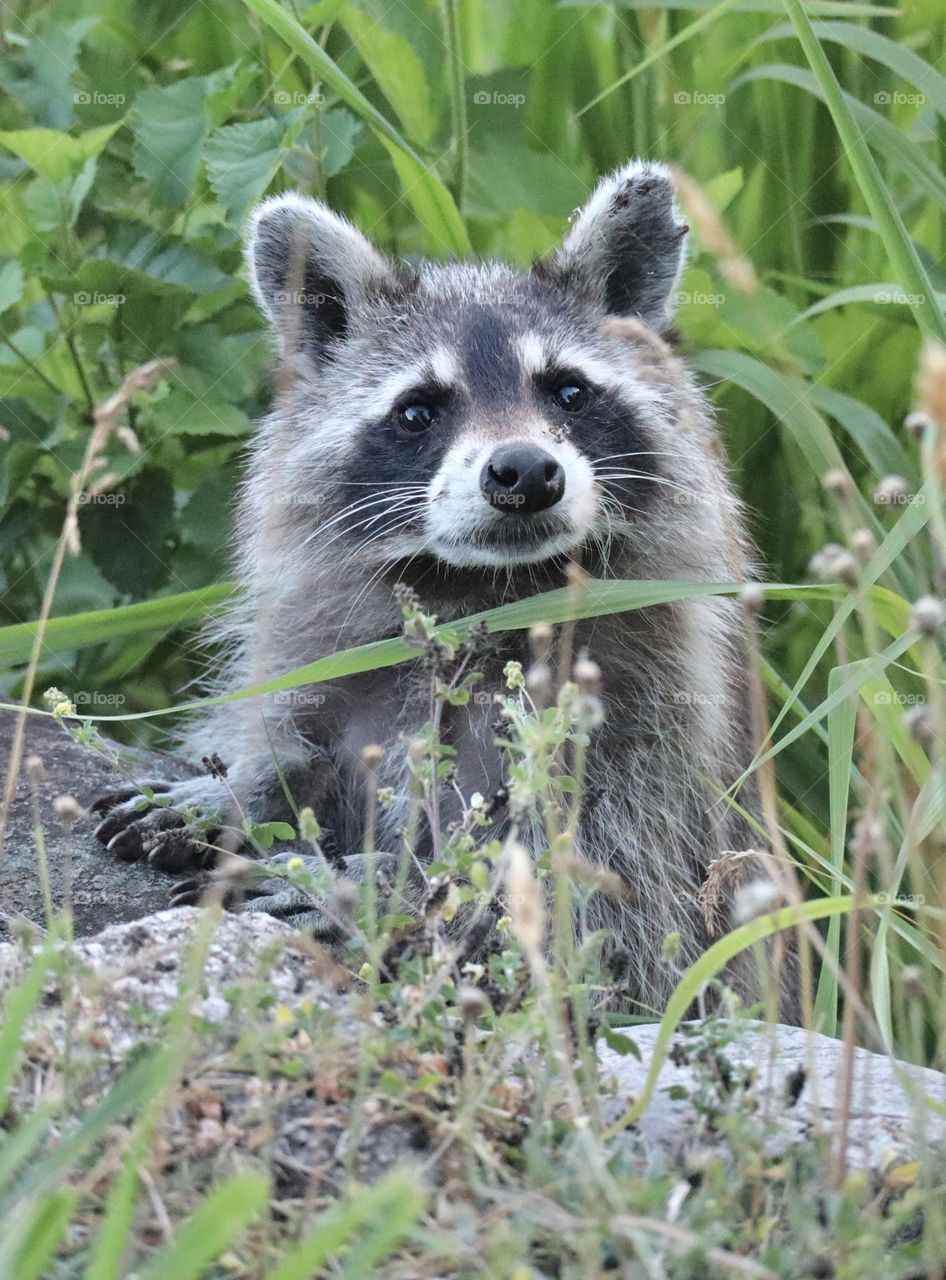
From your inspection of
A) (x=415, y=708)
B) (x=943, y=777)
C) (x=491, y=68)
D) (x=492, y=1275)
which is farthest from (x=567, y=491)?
(x=491, y=68)

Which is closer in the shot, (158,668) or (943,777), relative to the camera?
(943,777)

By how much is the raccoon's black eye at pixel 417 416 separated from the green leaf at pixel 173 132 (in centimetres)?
127

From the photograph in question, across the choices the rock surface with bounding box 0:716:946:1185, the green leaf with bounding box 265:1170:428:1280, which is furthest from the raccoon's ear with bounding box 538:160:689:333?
the green leaf with bounding box 265:1170:428:1280

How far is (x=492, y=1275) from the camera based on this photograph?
6.26 ft

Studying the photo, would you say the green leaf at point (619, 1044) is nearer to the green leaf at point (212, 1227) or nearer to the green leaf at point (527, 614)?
the green leaf at point (212, 1227)

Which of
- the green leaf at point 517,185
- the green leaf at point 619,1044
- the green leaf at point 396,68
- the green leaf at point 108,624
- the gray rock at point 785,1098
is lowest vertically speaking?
the gray rock at point 785,1098

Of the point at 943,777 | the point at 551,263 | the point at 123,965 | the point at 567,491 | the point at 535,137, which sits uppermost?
the point at 535,137

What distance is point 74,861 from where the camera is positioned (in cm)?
425

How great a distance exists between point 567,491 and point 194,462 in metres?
2.13

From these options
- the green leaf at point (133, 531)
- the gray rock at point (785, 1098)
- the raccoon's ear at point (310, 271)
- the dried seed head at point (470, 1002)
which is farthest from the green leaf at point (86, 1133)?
the green leaf at point (133, 531)

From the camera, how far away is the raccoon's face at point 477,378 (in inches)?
162

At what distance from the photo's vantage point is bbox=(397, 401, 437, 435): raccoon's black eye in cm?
454

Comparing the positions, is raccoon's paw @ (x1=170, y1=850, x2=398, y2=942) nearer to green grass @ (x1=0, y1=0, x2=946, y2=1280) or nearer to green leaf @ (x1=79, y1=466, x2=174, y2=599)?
green grass @ (x1=0, y1=0, x2=946, y2=1280)

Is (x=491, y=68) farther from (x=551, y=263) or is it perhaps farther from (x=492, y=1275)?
(x=492, y=1275)
